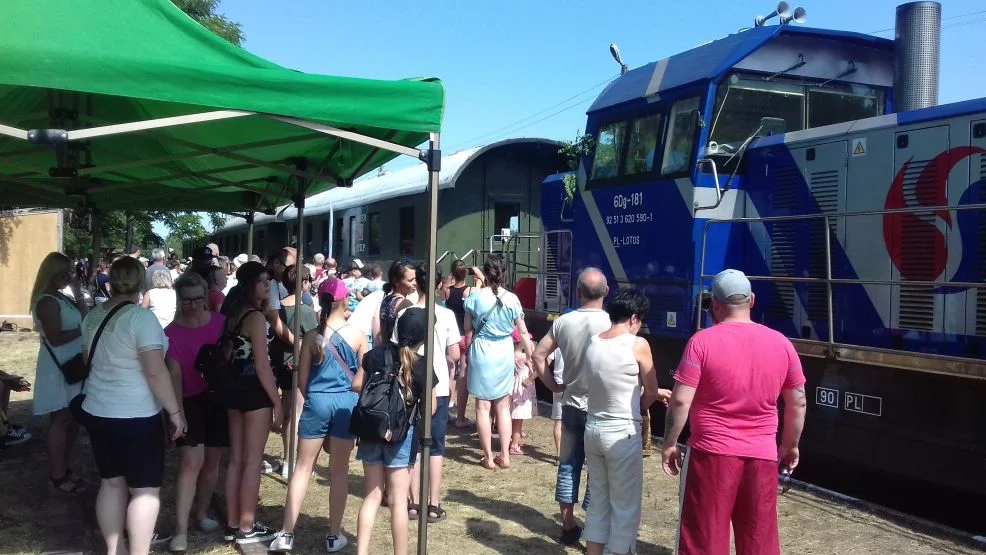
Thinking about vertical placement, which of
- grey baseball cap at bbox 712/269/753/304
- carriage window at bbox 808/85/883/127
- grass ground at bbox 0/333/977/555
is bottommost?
grass ground at bbox 0/333/977/555

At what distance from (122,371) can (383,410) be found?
125cm

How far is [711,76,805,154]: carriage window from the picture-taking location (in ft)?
23.6

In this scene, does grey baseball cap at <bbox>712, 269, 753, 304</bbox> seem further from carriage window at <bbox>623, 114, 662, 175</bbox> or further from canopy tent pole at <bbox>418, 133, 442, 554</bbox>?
carriage window at <bbox>623, 114, 662, 175</bbox>

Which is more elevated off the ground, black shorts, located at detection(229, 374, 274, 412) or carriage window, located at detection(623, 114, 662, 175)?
carriage window, located at detection(623, 114, 662, 175)

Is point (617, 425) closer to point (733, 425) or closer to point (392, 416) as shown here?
point (733, 425)

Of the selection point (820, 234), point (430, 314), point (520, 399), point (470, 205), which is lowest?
point (520, 399)

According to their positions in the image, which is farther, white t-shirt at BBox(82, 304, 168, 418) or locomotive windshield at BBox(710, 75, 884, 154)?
locomotive windshield at BBox(710, 75, 884, 154)

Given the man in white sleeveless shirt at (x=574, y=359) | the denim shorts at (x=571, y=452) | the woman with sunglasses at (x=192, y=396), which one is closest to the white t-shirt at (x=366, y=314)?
the woman with sunglasses at (x=192, y=396)

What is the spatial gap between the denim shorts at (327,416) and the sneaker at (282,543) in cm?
58

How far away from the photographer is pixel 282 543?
4543mm

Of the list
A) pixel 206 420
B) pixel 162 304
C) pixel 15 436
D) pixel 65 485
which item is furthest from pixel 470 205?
pixel 206 420

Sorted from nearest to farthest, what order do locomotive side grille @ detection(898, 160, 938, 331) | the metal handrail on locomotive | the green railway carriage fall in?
the metal handrail on locomotive < locomotive side grille @ detection(898, 160, 938, 331) < the green railway carriage

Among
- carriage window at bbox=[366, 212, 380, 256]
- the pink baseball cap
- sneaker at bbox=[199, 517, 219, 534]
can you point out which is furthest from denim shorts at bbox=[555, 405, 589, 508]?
→ carriage window at bbox=[366, 212, 380, 256]

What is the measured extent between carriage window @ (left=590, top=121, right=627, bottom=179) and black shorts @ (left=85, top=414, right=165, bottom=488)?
5539 millimetres
